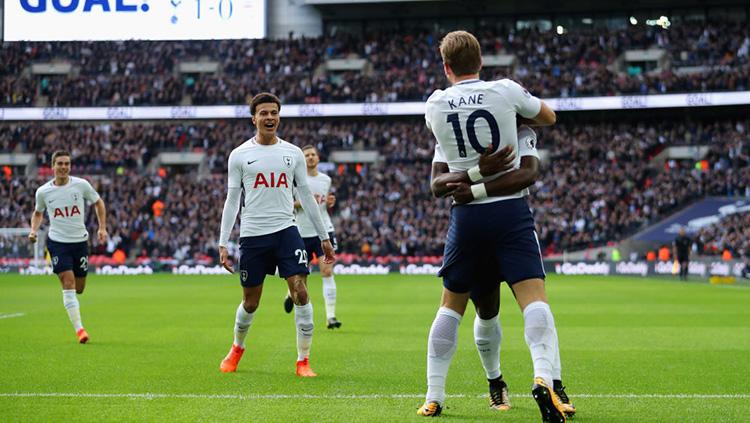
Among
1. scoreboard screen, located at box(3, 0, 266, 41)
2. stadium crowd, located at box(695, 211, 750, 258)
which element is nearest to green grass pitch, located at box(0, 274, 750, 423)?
stadium crowd, located at box(695, 211, 750, 258)

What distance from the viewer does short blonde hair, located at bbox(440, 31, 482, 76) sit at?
609 centimetres

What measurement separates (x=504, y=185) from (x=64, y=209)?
8586mm

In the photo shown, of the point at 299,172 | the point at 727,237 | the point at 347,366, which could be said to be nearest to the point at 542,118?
the point at 299,172

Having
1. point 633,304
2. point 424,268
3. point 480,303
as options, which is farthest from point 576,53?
point 480,303

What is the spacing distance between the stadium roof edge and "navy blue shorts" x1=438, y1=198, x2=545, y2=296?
47.1 metres

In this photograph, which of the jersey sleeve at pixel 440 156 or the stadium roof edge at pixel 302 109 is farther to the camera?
the stadium roof edge at pixel 302 109

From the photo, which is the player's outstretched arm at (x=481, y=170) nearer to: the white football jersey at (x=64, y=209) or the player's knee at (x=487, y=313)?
A: the player's knee at (x=487, y=313)

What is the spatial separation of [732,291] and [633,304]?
6.89 metres

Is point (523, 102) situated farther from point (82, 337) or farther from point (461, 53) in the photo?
point (82, 337)

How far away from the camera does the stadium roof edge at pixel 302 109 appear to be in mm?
51969

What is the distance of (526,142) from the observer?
6301 mm

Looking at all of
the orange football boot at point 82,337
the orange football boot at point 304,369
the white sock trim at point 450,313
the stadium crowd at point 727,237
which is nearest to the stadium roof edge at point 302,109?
the stadium crowd at point 727,237

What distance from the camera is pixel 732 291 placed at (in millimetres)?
26438

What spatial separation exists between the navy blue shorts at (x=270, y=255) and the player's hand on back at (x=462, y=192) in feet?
11.3
